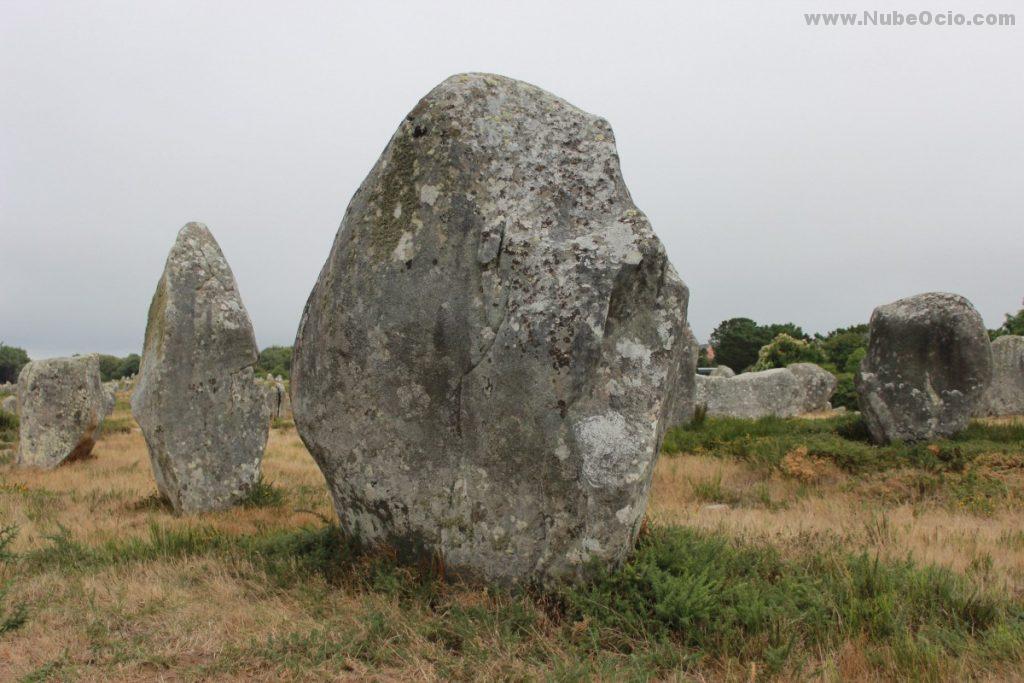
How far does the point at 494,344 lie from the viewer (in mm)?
4410

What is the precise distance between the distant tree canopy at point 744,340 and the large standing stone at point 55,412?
4106 centimetres

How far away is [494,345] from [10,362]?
236 ft

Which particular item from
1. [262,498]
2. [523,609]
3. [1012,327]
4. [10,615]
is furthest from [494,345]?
[1012,327]

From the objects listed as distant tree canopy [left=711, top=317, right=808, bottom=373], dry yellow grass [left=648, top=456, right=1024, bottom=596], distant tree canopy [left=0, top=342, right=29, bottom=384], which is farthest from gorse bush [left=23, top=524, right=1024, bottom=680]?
distant tree canopy [left=0, top=342, right=29, bottom=384]

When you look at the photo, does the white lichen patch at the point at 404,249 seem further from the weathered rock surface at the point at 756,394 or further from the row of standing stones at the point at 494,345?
the weathered rock surface at the point at 756,394

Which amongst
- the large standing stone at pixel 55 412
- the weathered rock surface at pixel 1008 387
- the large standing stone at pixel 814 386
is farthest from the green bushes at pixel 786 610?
the large standing stone at pixel 814 386

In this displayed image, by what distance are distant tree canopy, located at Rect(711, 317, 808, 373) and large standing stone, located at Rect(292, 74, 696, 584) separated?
45173 mm

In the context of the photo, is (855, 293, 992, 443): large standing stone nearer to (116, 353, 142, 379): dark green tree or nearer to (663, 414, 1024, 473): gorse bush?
(663, 414, 1024, 473): gorse bush

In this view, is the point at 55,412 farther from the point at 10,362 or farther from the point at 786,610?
the point at 10,362

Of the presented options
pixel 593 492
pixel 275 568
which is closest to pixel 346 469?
pixel 275 568

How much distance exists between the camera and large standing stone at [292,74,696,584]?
165 inches

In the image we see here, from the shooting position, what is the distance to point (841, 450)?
10461 millimetres

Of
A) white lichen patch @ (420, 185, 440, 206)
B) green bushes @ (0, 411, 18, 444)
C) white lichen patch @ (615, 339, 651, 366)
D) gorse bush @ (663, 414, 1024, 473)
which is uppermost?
white lichen patch @ (420, 185, 440, 206)

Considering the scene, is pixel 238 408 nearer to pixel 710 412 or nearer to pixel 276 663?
pixel 276 663
